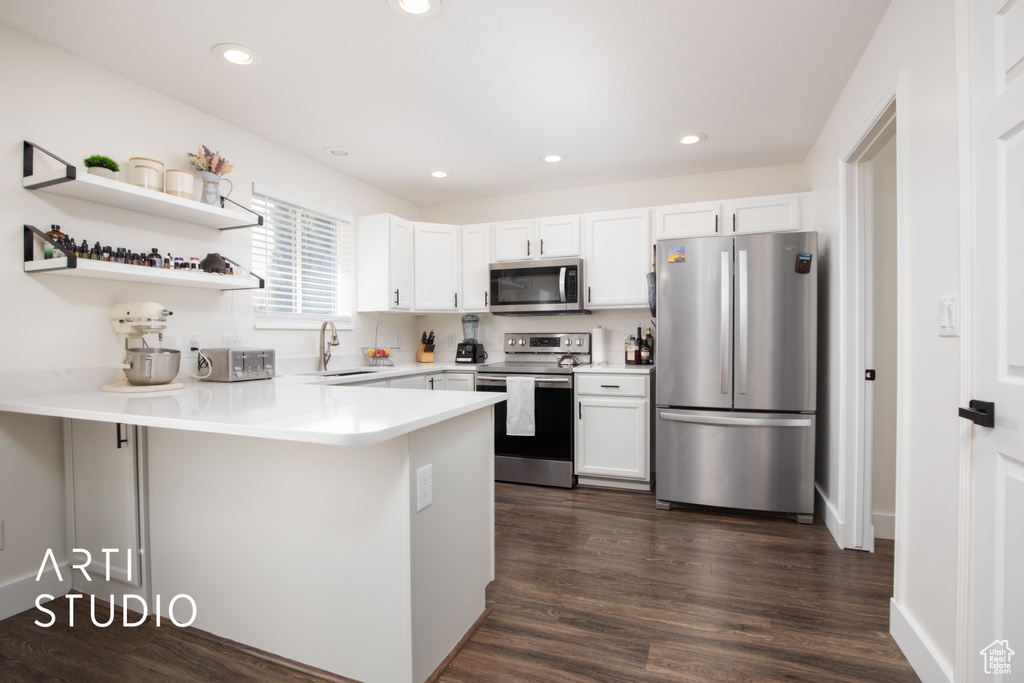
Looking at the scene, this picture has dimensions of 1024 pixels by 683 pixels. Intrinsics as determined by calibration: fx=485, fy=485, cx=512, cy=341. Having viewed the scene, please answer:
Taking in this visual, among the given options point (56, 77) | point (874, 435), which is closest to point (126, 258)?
point (56, 77)

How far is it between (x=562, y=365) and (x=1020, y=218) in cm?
297

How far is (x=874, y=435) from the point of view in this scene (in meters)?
2.71

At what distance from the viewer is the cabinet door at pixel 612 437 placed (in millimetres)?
3463

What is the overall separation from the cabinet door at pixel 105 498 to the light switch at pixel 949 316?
2.75 m

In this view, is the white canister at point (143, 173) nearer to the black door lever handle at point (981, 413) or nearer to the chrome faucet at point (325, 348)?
the chrome faucet at point (325, 348)

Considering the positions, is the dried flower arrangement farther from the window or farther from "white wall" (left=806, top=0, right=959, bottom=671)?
"white wall" (left=806, top=0, right=959, bottom=671)

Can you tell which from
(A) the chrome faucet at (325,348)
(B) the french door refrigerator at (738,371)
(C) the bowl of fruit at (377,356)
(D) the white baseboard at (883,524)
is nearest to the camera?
(D) the white baseboard at (883,524)

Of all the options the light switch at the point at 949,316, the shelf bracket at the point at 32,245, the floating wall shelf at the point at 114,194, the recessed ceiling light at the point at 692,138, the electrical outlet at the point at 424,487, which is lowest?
the electrical outlet at the point at 424,487

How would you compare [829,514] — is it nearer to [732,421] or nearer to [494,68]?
[732,421]

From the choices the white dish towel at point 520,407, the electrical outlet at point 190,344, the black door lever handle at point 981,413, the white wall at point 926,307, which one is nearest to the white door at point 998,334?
the black door lever handle at point 981,413

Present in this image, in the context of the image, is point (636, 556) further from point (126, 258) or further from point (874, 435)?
point (126, 258)

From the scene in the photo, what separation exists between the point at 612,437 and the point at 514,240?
1.82 meters

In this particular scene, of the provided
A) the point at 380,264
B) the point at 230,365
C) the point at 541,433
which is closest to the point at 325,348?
the point at 380,264

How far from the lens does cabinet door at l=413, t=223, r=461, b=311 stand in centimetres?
422
